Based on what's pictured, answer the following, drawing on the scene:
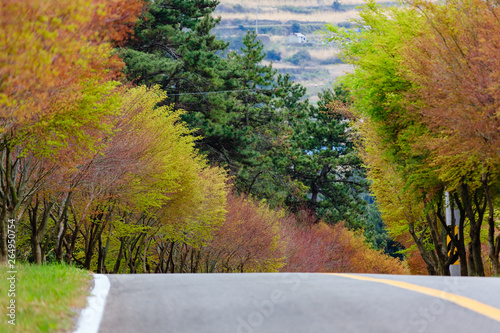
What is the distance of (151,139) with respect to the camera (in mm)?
24906

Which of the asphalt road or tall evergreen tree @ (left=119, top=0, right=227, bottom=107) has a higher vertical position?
tall evergreen tree @ (left=119, top=0, right=227, bottom=107)

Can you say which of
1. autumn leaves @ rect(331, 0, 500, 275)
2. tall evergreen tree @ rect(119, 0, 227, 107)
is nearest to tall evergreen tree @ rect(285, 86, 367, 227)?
tall evergreen tree @ rect(119, 0, 227, 107)

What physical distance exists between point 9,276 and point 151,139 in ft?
52.4

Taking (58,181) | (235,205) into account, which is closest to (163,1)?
(235,205)

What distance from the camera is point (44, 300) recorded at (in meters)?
6.97

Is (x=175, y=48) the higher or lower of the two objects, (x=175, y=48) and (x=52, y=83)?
the higher

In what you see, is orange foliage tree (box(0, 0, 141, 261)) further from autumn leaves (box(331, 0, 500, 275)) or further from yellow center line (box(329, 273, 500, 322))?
autumn leaves (box(331, 0, 500, 275))

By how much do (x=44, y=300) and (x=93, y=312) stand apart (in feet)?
1.99

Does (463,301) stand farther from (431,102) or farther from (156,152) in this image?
(156,152)

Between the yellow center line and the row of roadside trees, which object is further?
the row of roadside trees

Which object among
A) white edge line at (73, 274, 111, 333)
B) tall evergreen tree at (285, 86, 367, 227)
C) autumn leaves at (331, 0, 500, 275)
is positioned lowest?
tall evergreen tree at (285, 86, 367, 227)

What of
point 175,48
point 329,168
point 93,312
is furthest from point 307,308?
point 329,168

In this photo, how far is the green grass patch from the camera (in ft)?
19.0

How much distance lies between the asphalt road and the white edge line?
0.09m
